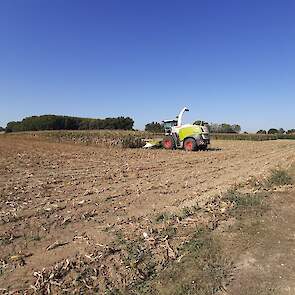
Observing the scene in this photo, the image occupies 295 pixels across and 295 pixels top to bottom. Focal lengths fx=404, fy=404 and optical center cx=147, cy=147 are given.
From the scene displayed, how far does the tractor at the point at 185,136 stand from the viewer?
24.9m

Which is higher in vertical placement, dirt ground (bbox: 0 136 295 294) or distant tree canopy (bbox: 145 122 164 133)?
distant tree canopy (bbox: 145 122 164 133)

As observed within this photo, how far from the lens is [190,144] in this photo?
82.1 ft

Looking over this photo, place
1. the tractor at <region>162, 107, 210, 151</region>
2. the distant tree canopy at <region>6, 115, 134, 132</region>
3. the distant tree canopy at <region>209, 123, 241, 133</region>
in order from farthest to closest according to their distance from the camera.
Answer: the distant tree canopy at <region>209, 123, 241, 133</region>
the distant tree canopy at <region>6, 115, 134, 132</region>
the tractor at <region>162, 107, 210, 151</region>

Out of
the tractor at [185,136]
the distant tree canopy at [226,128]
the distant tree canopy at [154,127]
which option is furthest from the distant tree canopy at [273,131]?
the tractor at [185,136]

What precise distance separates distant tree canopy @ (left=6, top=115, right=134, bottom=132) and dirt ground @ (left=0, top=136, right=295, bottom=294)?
120 feet

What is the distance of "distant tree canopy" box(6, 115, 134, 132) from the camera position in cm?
5162

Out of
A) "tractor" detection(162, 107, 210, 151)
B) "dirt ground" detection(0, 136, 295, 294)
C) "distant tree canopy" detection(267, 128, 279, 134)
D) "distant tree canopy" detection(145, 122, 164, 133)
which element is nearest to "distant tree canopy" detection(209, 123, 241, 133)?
"distant tree canopy" detection(267, 128, 279, 134)

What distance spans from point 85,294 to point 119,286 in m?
0.42

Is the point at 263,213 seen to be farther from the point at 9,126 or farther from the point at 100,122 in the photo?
the point at 9,126

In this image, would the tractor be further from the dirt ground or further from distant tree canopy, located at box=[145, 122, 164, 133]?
distant tree canopy, located at box=[145, 122, 164, 133]

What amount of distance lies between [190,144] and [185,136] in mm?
588

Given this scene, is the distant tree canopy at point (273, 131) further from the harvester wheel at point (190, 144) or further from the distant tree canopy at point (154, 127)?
the harvester wheel at point (190, 144)

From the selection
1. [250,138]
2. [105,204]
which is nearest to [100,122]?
[250,138]

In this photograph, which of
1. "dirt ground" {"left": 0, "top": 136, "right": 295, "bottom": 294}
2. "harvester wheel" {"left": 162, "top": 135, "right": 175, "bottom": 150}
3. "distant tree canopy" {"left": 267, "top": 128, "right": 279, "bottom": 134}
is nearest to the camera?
"dirt ground" {"left": 0, "top": 136, "right": 295, "bottom": 294}
